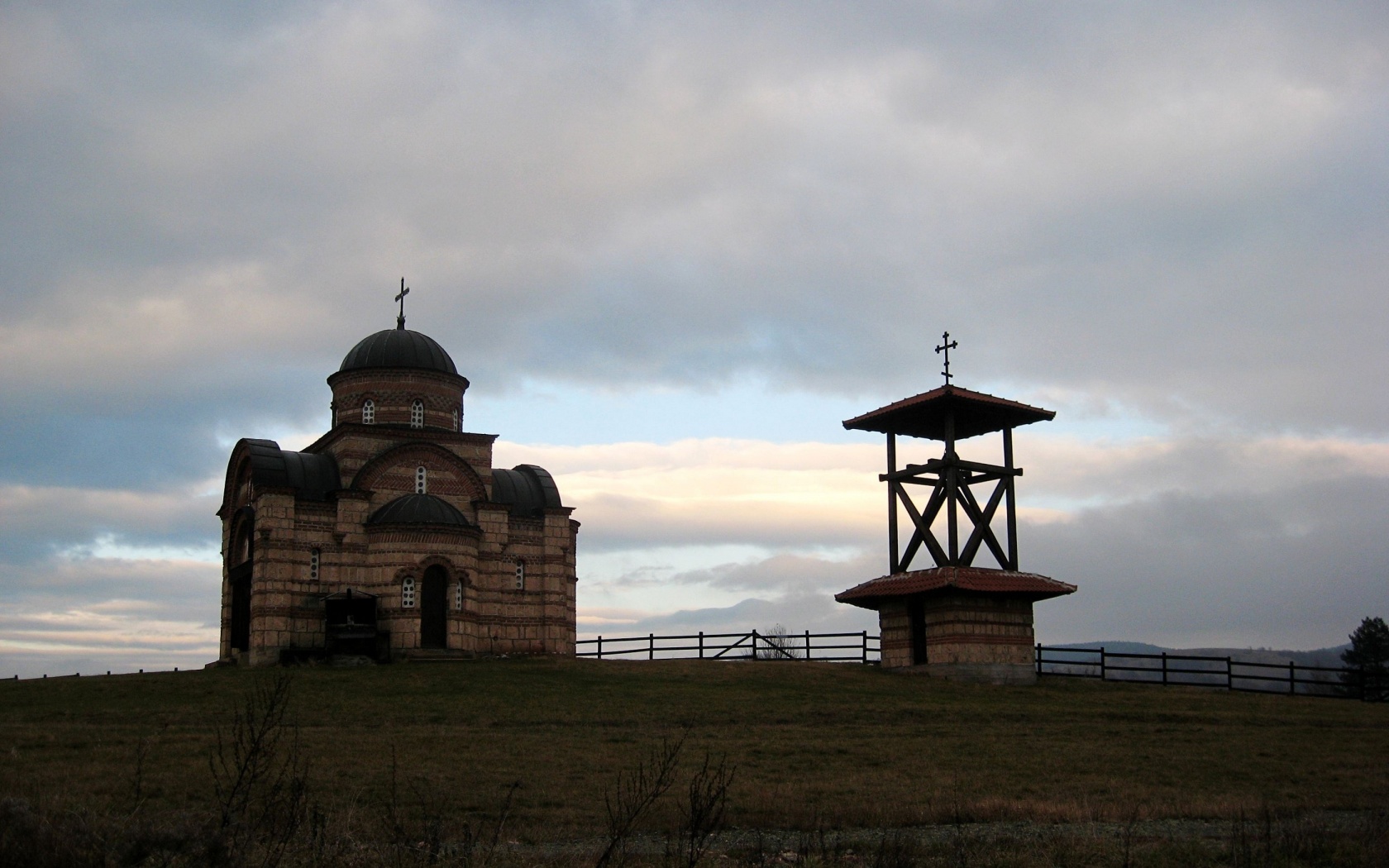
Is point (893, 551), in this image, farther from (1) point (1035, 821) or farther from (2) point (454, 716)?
(1) point (1035, 821)

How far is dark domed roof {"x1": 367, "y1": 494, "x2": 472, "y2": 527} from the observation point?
4062cm

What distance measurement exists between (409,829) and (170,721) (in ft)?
40.6

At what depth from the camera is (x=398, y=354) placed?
4497cm

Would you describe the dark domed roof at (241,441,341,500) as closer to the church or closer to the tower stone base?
the church

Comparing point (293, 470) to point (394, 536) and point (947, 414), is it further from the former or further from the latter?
point (947, 414)

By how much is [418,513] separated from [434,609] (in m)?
3.12

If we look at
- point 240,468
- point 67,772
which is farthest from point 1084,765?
point 240,468

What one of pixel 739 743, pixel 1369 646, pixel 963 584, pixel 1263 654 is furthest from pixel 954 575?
pixel 1263 654

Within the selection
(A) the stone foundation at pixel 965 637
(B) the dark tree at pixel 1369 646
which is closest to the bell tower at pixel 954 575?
(A) the stone foundation at pixel 965 637

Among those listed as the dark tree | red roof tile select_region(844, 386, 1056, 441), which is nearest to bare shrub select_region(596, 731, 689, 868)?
red roof tile select_region(844, 386, 1056, 441)

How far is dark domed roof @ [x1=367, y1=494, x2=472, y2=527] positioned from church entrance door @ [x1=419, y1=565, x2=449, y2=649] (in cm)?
156

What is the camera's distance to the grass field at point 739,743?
16016mm

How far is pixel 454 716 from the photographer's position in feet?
83.1

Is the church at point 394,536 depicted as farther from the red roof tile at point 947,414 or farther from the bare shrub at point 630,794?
the bare shrub at point 630,794
